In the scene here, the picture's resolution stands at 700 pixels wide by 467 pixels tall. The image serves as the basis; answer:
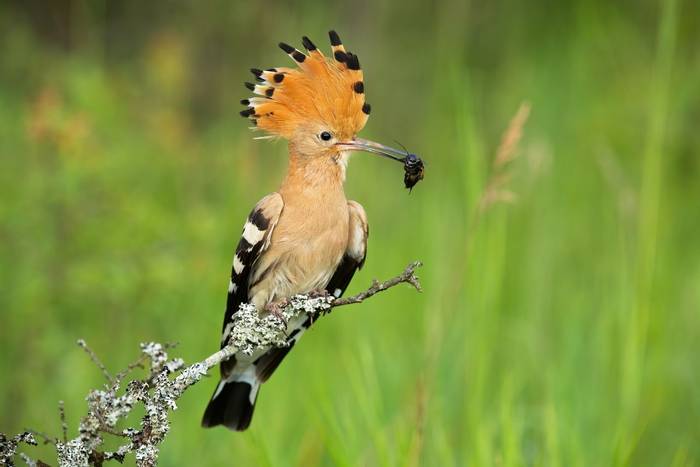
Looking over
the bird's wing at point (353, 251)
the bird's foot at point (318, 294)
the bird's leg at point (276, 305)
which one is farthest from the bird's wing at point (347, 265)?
the bird's foot at point (318, 294)

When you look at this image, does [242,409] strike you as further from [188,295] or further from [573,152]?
[573,152]

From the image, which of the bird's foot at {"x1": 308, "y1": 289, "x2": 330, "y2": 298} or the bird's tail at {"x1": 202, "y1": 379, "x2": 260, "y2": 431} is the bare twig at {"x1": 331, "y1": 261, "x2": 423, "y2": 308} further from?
the bird's tail at {"x1": 202, "y1": 379, "x2": 260, "y2": 431}

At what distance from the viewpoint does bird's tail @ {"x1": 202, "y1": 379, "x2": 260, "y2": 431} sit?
2627mm

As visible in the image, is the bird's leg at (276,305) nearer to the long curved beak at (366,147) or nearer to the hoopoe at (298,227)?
the hoopoe at (298,227)

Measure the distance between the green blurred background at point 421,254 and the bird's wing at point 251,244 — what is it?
0.39 metres

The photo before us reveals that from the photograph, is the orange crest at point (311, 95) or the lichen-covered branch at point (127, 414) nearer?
the lichen-covered branch at point (127, 414)

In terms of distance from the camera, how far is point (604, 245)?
5414 millimetres

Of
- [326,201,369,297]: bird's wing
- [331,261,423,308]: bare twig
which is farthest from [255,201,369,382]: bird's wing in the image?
[331,261,423,308]: bare twig

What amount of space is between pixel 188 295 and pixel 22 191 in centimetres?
87

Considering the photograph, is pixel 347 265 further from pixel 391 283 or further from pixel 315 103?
pixel 391 283

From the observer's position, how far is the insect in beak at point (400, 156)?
7.99 ft

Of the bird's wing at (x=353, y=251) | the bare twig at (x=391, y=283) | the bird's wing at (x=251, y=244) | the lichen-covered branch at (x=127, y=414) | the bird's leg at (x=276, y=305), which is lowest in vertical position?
the lichen-covered branch at (x=127, y=414)

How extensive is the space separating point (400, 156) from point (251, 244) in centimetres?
47

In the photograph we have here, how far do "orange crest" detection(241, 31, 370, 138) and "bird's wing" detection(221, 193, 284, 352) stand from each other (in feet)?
0.70
